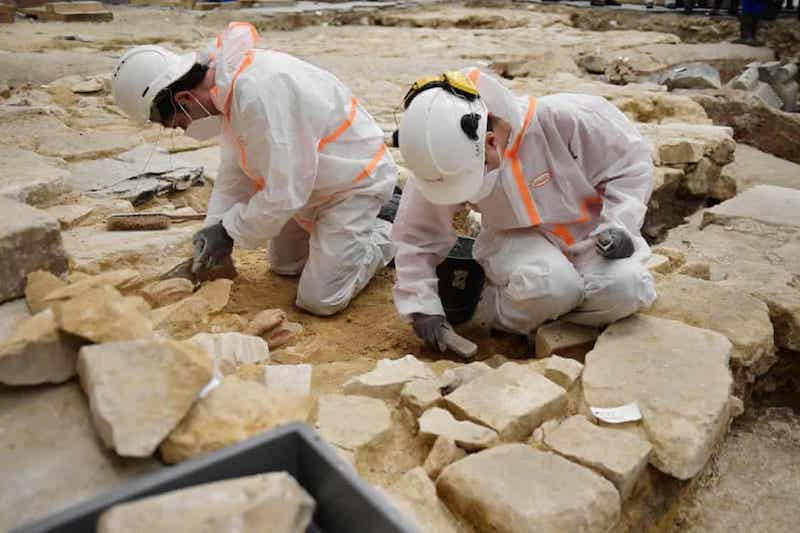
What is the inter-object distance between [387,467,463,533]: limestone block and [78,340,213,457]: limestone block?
23.4 inches

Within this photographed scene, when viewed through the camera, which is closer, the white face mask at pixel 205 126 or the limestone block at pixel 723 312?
the limestone block at pixel 723 312

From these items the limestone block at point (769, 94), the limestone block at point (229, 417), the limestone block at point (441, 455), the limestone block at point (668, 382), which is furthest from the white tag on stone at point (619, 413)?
the limestone block at point (769, 94)

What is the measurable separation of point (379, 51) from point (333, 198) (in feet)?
20.4

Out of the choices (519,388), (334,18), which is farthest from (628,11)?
(519,388)

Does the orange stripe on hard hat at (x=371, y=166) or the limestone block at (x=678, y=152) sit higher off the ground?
the orange stripe on hard hat at (x=371, y=166)

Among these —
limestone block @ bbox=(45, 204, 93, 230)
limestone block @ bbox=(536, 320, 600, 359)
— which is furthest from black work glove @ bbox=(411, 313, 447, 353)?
limestone block @ bbox=(45, 204, 93, 230)

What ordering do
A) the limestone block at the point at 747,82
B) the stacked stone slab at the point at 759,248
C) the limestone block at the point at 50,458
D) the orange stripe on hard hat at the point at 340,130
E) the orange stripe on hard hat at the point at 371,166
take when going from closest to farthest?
the limestone block at the point at 50,458 < the stacked stone slab at the point at 759,248 < the orange stripe on hard hat at the point at 340,130 < the orange stripe on hard hat at the point at 371,166 < the limestone block at the point at 747,82

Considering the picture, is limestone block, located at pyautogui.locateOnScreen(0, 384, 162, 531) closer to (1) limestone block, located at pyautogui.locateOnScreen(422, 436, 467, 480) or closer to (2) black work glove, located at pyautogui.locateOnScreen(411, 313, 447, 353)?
(1) limestone block, located at pyautogui.locateOnScreen(422, 436, 467, 480)

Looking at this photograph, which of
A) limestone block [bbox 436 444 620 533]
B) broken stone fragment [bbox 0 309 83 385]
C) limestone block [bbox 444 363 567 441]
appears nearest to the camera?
broken stone fragment [bbox 0 309 83 385]

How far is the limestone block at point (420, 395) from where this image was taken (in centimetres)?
212

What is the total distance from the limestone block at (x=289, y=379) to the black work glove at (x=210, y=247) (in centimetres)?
119

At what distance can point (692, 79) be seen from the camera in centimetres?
767

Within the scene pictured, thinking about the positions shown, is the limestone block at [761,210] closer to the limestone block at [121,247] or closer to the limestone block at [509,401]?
the limestone block at [509,401]

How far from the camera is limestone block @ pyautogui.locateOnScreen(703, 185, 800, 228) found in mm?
3865
